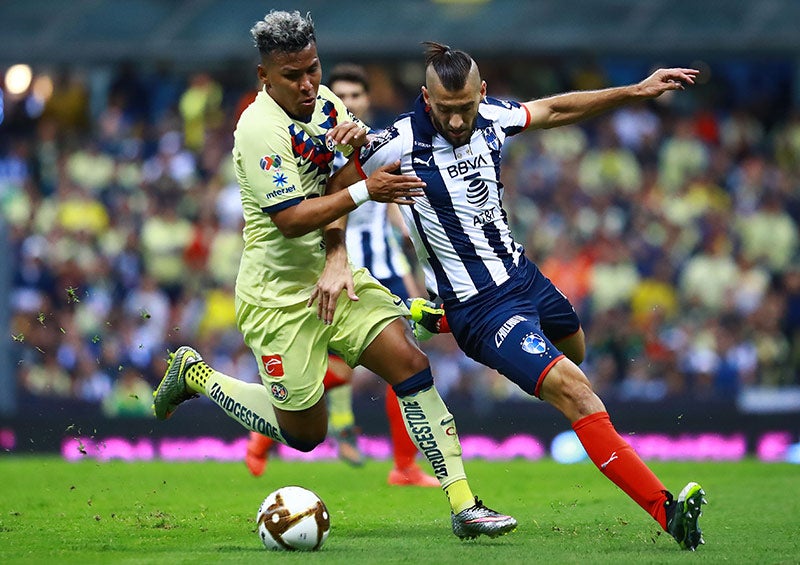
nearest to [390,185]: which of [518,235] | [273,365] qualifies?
[273,365]

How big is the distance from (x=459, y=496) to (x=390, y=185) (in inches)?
66.3

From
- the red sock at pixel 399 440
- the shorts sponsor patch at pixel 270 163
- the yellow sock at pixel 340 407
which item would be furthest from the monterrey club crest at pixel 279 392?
the yellow sock at pixel 340 407

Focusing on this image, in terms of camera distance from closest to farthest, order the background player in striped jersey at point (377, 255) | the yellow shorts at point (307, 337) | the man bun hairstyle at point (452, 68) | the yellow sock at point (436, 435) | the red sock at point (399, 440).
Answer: the man bun hairstyle at point (452, 68) → the yellow sock at point (436, 435) → the yellow shorts at point (307, 337) → the red sock at point (399, 440) → the background player in striped jersey at point (377, 255)

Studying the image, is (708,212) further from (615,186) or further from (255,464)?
(255,464)

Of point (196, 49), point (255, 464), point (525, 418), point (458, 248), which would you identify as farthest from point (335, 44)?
point (458, 248)

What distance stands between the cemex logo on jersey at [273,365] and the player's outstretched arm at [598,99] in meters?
1.88

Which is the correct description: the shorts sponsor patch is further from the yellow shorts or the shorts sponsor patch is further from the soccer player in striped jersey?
the yellow shorts

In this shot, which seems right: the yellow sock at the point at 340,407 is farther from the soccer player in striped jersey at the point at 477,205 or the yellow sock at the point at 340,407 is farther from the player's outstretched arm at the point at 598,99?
the player's outstretched arm at the point at 598,99

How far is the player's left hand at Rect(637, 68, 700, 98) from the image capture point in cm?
727

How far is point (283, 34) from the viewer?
22.8 feet

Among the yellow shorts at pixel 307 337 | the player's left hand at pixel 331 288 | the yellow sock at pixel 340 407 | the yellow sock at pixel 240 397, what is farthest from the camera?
the yellow sock at pixel 340 407

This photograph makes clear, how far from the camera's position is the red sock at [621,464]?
21.9 ft

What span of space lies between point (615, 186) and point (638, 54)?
1.85m

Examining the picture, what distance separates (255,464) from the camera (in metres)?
10.2
